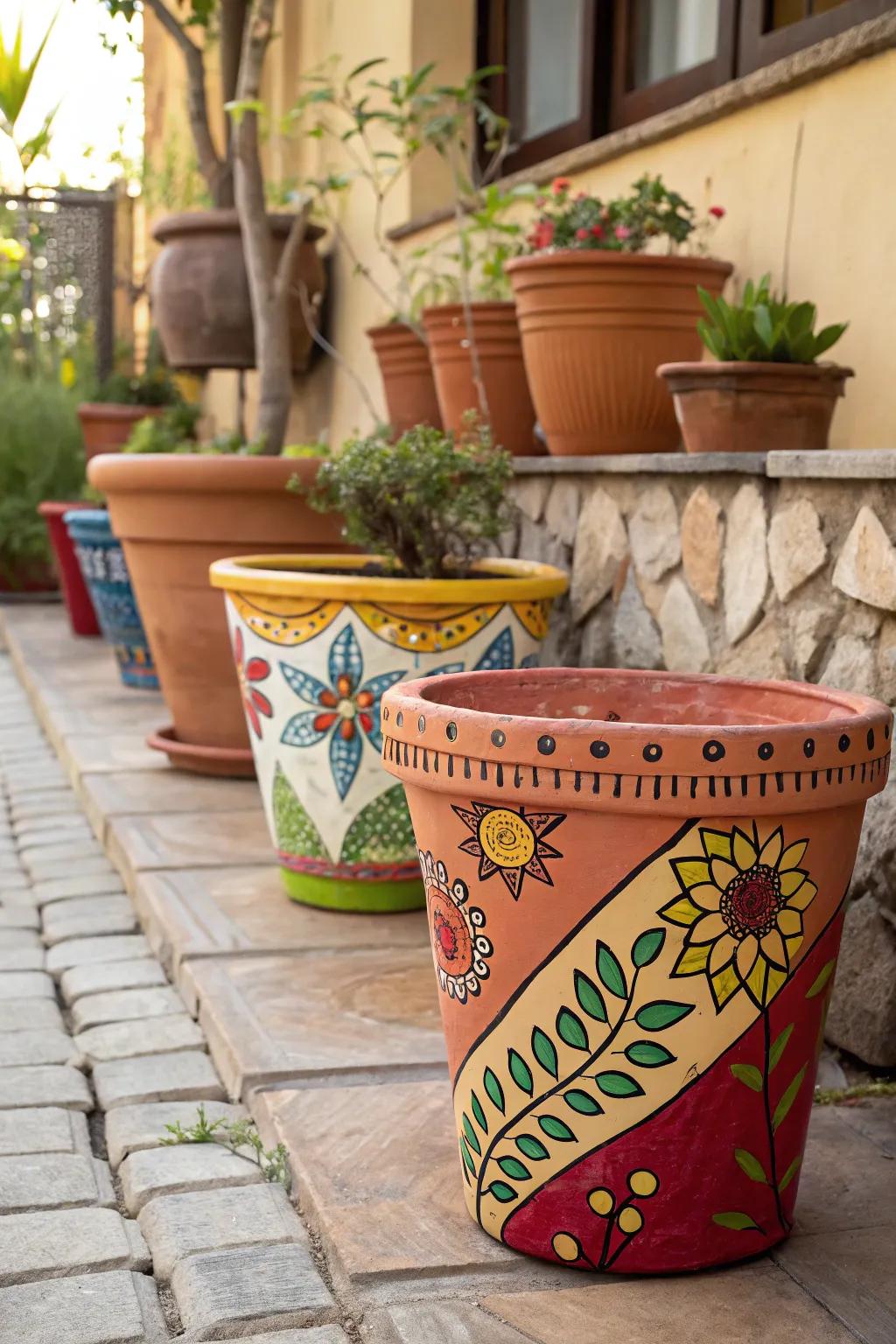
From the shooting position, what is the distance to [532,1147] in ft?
4.77

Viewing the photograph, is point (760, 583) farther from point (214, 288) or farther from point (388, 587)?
point (214, 288)

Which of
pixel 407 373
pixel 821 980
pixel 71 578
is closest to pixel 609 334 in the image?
pixel 407 373

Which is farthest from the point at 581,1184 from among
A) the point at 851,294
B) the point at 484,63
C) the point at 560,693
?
the point at 484,63

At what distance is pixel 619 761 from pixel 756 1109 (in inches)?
15.1

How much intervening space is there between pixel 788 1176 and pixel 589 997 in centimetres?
31

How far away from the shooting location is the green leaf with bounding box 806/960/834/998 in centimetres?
144

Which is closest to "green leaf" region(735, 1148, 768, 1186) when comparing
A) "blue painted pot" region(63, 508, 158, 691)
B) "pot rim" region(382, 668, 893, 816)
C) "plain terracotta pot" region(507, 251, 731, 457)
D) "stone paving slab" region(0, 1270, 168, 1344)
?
"pot rim" region(382, 668, 893, 816)

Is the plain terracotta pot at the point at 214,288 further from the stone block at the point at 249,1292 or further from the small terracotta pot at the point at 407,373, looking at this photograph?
the stone block at the point at 249,1292

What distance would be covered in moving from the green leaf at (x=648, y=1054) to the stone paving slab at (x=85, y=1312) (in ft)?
1.71

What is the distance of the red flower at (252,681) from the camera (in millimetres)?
2566

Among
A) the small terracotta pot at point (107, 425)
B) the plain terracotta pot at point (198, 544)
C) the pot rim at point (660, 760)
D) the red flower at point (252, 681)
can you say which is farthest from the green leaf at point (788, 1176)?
the small terracotta pot at point (107, 425)

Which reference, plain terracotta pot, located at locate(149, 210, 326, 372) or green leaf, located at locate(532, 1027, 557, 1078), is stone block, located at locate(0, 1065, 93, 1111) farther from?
plain terracotta pot, located at locate(149, 210, 326, 372)

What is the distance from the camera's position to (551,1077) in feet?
4.68

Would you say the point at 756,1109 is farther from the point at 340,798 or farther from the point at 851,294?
the point at 851,294
